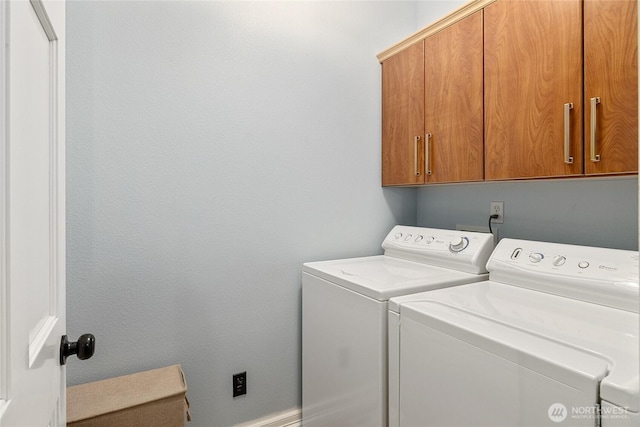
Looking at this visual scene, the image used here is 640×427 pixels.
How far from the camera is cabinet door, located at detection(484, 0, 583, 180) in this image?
117 centimetres

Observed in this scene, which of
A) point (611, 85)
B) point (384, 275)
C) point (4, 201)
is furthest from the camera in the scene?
point (384, 275)

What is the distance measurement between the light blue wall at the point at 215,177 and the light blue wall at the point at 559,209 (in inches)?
20.9

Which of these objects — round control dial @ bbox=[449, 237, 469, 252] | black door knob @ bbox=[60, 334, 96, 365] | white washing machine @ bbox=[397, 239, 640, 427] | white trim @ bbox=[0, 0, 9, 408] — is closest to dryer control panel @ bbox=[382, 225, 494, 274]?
round control dial @ bbox=[449, 237, 469, 252]

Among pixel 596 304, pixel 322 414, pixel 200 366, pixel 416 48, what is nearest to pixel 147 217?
pixel 200 366

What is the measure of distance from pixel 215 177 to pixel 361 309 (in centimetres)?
89

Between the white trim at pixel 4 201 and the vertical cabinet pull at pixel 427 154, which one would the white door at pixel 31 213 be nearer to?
the white trim at pixel 4 201

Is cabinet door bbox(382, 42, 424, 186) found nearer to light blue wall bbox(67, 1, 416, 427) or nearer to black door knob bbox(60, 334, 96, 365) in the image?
light blue wall bbox(67, 1, 416, 427)

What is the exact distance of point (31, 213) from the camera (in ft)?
1.90

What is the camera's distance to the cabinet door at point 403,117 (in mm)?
1770

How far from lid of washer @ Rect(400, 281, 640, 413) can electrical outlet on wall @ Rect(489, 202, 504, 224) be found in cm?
55

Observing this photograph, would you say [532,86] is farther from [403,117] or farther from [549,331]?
[549,331]

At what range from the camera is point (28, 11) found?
56 cm

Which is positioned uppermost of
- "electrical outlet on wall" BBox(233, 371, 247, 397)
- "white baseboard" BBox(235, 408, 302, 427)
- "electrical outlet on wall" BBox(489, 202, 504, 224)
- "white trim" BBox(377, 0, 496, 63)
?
"white trim" BBox(377, 0, 496, 63)

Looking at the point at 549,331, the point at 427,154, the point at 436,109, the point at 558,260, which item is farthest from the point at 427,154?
the point at 549,331
